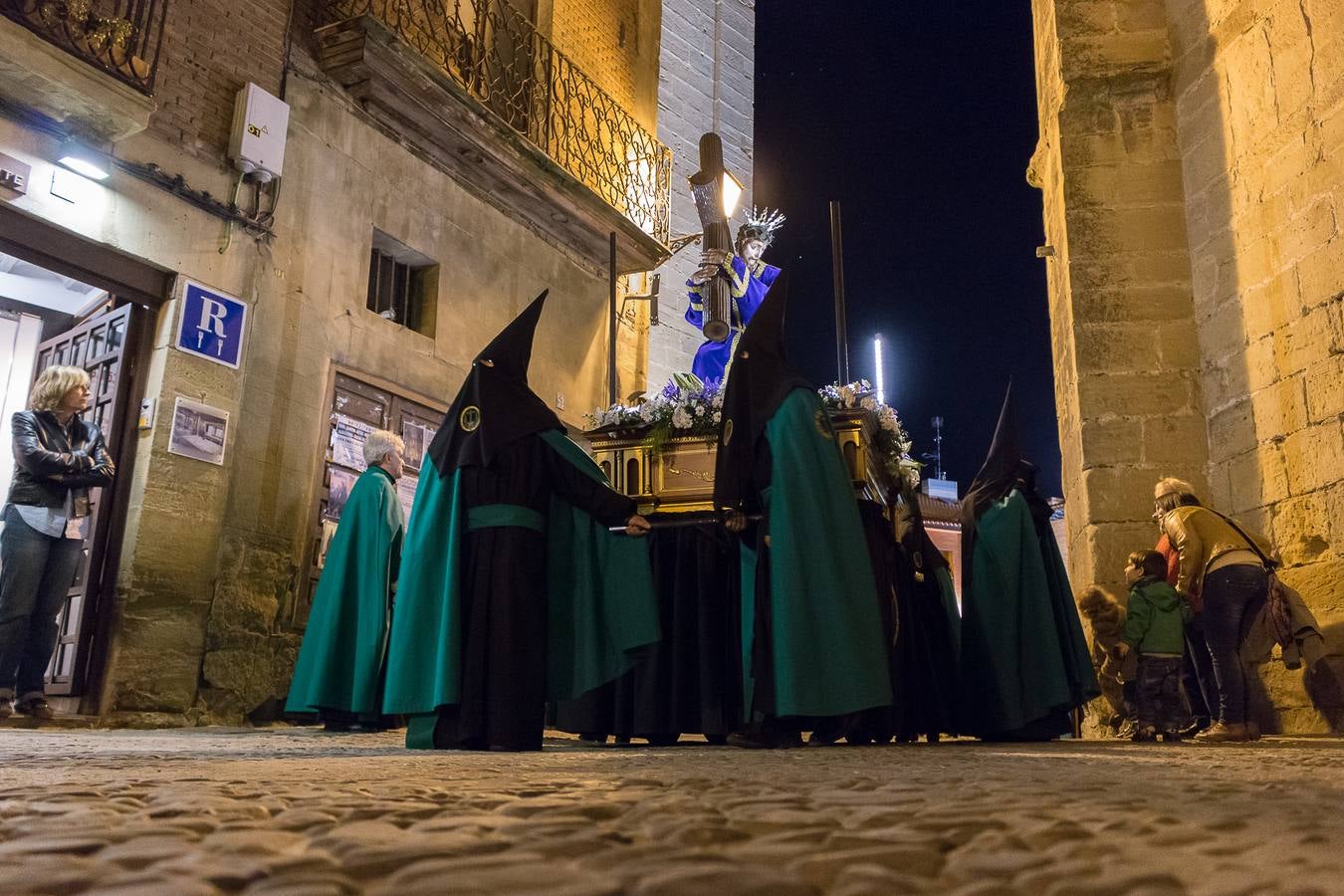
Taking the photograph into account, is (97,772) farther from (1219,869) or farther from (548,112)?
(548,112)

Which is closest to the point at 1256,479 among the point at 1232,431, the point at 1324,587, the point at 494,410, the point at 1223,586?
the point at 1232,431

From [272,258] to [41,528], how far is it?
2695 millimetres

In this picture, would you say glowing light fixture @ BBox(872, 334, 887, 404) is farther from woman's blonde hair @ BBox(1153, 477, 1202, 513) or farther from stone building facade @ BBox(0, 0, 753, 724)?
woman's blonde hair @ BBox(1153, 477, 1202, 513)

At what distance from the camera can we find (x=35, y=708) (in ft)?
19.2

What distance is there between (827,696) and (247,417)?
16.9ft

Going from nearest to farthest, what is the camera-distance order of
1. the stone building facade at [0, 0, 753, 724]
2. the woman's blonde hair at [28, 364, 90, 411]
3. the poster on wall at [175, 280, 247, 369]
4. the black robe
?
1. the black robe
2. the woman's blonde hair at [28, 364, 90, 411]
3. the stone building facade at [0, 0, 753, 724]
4. the poster on wall at [175, 280, 247, 369]

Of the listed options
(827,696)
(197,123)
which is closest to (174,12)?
(197,123)

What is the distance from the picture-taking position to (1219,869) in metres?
0.86

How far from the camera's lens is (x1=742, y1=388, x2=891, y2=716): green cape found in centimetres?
407

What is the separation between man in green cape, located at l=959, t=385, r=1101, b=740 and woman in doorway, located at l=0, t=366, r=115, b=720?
16.6 feet

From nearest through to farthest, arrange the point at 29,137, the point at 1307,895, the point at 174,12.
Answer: the point at 1307,895 < the point at 29,137 < the point at 174,12

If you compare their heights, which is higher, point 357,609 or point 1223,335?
point 1223,335

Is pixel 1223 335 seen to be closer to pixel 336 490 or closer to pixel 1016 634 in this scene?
pixel 1016 634

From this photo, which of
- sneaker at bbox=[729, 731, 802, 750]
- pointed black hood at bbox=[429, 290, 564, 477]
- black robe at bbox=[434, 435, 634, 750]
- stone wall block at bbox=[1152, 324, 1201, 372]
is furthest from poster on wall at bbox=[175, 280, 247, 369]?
stone wall block at bbox=[1152, 324, 1201, 372]
